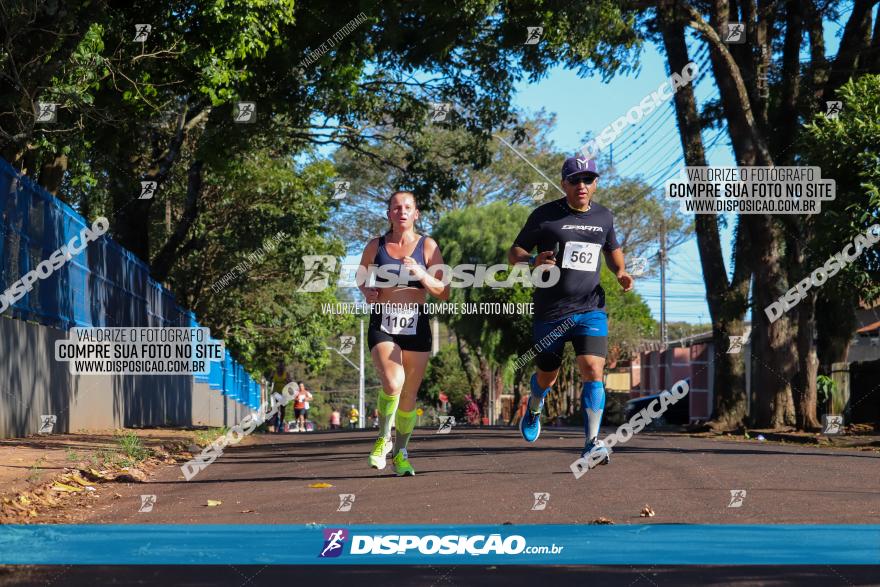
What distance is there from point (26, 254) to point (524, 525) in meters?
9.16

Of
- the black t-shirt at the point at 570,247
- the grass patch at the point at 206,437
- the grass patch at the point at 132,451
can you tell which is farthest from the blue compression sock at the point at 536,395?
the grass patch at the point at 206,437

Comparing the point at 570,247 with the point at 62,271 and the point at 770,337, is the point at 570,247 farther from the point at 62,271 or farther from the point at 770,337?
the point at 770,337

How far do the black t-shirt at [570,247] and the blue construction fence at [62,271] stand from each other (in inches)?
248

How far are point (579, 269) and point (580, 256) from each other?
0.11 meters

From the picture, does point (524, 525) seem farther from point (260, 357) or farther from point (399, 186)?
point (260, 357)

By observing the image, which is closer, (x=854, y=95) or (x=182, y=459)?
(x=182, y=459)

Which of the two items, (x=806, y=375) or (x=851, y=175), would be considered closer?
(x=851, y=175)

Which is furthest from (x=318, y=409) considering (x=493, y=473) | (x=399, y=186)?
(x=493, y=473)

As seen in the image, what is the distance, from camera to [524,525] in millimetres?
7031

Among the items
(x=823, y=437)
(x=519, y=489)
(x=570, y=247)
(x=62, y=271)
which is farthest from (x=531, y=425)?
(x=823, y=437)

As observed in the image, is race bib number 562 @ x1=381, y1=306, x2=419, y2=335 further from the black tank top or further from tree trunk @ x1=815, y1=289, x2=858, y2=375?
tree trunk @ x1=815, y1=289, x2=858, y2=375

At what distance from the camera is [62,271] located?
1633 centimetres

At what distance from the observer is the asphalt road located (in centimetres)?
790

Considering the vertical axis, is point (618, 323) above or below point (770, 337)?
above
